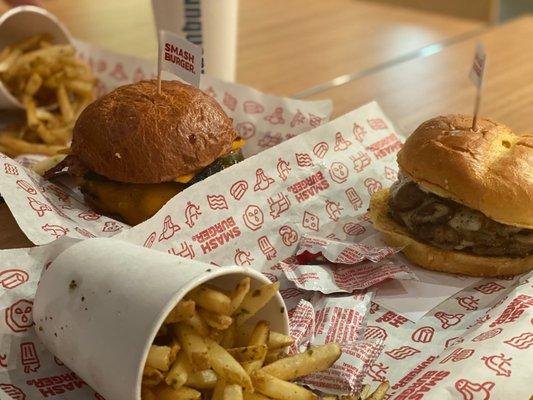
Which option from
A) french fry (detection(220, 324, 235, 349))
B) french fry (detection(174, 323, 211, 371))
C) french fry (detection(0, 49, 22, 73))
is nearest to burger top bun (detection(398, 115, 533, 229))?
french fry (detection(220, 324, 235, 349))

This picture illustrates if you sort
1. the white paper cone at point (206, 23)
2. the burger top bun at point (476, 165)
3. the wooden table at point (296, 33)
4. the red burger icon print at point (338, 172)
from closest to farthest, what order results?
the burger top bun at point (476, 165), the red burger icon print at point (338, 172), the white paper cone at point (206, 23), the wooden table at point (296, 33)

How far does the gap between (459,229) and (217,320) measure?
2.91 feet

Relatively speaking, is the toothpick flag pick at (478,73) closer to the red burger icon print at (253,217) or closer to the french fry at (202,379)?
the red burger icon print at (253,217)

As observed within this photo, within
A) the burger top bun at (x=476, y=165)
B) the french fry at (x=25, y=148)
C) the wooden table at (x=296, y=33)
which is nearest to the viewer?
the burger top bun at (x=476, y=165)

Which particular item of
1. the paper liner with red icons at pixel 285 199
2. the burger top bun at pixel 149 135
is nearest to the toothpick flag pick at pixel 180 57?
the burger top bun at pixel 149 135

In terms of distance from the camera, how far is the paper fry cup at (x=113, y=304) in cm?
130

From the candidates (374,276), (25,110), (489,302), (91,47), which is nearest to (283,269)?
(374,276)

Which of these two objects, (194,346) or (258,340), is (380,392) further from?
(194,346)

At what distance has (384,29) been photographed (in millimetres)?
4004

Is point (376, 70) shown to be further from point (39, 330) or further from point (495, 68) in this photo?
point (39, 330)

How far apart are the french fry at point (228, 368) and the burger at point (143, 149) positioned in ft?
2.74

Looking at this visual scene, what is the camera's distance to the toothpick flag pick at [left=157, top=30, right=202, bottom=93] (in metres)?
2.09

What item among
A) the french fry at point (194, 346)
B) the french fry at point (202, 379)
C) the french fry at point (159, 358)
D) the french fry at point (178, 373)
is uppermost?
the french fry at point (159, 358)

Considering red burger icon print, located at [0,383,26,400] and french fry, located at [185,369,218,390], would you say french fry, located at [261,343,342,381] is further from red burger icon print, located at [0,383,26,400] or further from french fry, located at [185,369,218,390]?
red burger icon print, located at [0,383,26,400]
